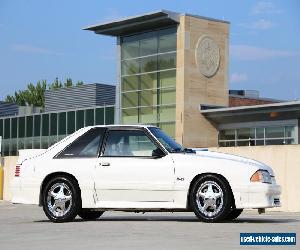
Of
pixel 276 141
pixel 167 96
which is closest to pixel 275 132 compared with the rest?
pixel 276 141

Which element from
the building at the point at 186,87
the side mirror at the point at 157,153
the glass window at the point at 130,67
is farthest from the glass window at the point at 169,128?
the side mirror at the point at 157,153

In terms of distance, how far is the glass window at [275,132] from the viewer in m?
44.7

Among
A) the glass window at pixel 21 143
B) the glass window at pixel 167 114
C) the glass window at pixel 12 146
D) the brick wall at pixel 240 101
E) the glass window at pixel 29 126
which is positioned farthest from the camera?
the glass window at pixel 12 146

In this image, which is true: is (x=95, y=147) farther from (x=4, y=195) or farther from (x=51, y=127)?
(x=51, y=127)

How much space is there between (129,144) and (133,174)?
0.61m

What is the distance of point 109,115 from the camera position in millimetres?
51875

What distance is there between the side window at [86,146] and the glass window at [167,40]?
32.9 m

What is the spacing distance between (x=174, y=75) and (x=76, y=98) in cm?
2145

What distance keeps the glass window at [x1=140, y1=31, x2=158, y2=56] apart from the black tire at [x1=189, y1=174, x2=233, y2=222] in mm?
35168

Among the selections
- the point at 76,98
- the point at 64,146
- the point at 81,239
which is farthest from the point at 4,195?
the point at 76,98

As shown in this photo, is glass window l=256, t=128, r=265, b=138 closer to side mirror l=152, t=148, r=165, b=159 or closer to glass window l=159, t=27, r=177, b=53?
glass window l=159, t=27, r=177, b=53

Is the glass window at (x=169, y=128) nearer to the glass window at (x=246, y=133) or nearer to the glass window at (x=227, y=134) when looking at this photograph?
the glass window at (x=227, y=134)

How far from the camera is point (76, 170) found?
12023 millimetres

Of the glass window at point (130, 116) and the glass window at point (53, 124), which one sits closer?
the glass window at point (130, 116)
